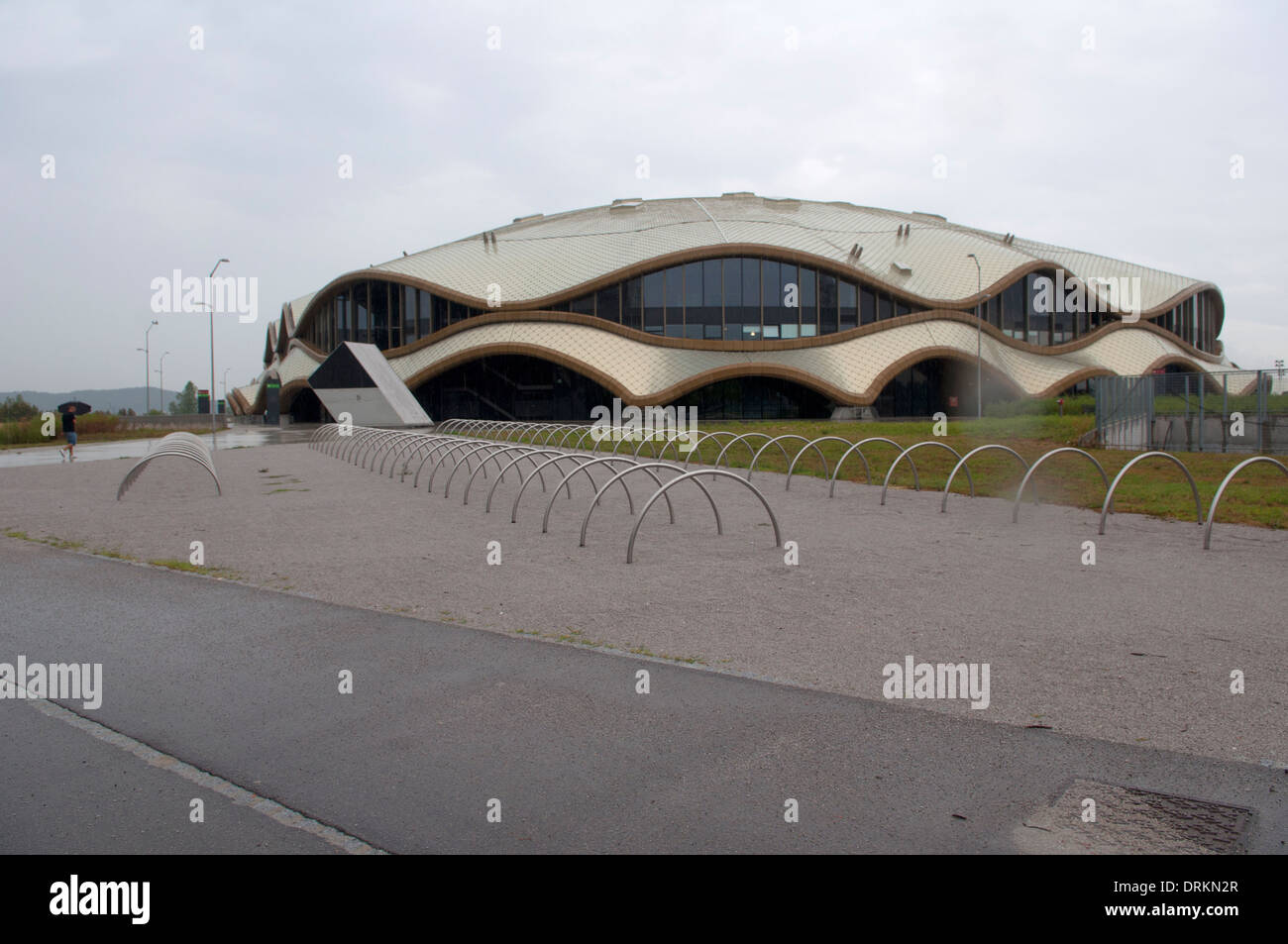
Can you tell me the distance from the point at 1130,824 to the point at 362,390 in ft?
111

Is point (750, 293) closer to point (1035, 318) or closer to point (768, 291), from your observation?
point (768, 291)

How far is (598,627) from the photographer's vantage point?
6.27 meters

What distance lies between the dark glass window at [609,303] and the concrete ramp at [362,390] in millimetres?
13326

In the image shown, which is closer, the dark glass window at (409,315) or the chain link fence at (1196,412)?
the chain link fence at (1196,412)

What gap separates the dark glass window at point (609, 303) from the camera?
45094 mm

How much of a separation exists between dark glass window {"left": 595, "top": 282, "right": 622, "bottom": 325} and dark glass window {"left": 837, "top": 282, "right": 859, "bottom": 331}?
11.9 meters

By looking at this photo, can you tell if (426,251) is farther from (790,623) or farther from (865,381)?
(790,623)

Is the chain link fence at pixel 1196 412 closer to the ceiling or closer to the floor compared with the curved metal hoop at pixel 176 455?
closer to the ceiling

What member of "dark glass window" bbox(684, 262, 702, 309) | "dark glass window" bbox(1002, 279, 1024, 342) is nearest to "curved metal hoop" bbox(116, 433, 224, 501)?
"dark glass window" bbox(684, 262, 702, 309)

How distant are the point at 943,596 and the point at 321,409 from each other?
59069 mm

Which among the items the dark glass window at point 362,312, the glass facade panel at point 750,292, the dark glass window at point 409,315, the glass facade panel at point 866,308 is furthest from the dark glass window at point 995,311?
the dark glass window at point 362,312

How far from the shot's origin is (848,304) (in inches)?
1802

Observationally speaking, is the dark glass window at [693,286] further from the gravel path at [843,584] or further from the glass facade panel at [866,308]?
the gravel path at [843,584]
